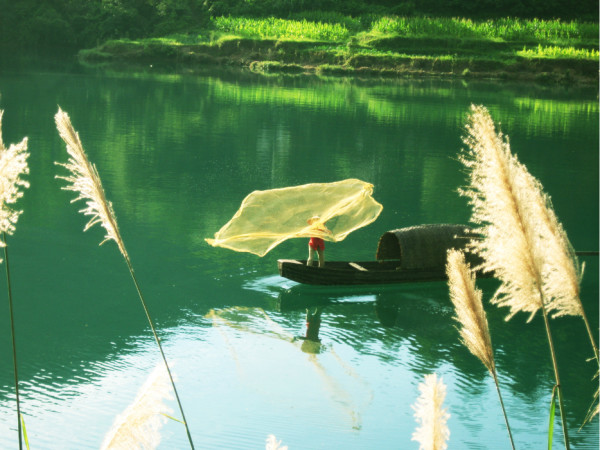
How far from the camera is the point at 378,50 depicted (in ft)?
105

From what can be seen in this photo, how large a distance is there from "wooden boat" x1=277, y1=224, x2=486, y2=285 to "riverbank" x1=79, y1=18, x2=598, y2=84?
22.2 metres

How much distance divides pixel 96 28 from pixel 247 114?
67.3 feet

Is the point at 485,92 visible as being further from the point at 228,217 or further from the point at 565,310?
the point at 565,310

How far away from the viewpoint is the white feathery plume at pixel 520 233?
1.34 metres

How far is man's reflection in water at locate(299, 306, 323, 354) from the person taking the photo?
21.5 feet

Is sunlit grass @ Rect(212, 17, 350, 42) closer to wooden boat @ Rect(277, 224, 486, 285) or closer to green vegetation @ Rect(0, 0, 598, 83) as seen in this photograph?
green vegetation @ Rect(0, 0, 598, 83)

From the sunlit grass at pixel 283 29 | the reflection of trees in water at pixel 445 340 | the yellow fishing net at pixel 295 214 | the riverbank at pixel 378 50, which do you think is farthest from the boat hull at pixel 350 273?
the sunlit grass at pixel 283 29

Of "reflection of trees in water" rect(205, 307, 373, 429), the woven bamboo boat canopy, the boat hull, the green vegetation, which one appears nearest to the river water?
"reflection of trees in water" rect(205, 307, 373, 429)

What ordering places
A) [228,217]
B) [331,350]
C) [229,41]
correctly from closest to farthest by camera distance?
[331,350] → [228,217] → [229,41]

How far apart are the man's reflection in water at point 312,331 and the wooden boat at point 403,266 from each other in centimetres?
37

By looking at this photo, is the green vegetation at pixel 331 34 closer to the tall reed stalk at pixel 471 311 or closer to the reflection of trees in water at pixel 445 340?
the reflection of trees in water at pixel 445 340

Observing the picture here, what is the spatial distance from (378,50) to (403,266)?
2516 cm

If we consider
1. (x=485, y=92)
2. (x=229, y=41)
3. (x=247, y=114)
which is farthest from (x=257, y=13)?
(x=247, y=114)

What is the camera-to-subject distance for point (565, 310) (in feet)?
5.04
